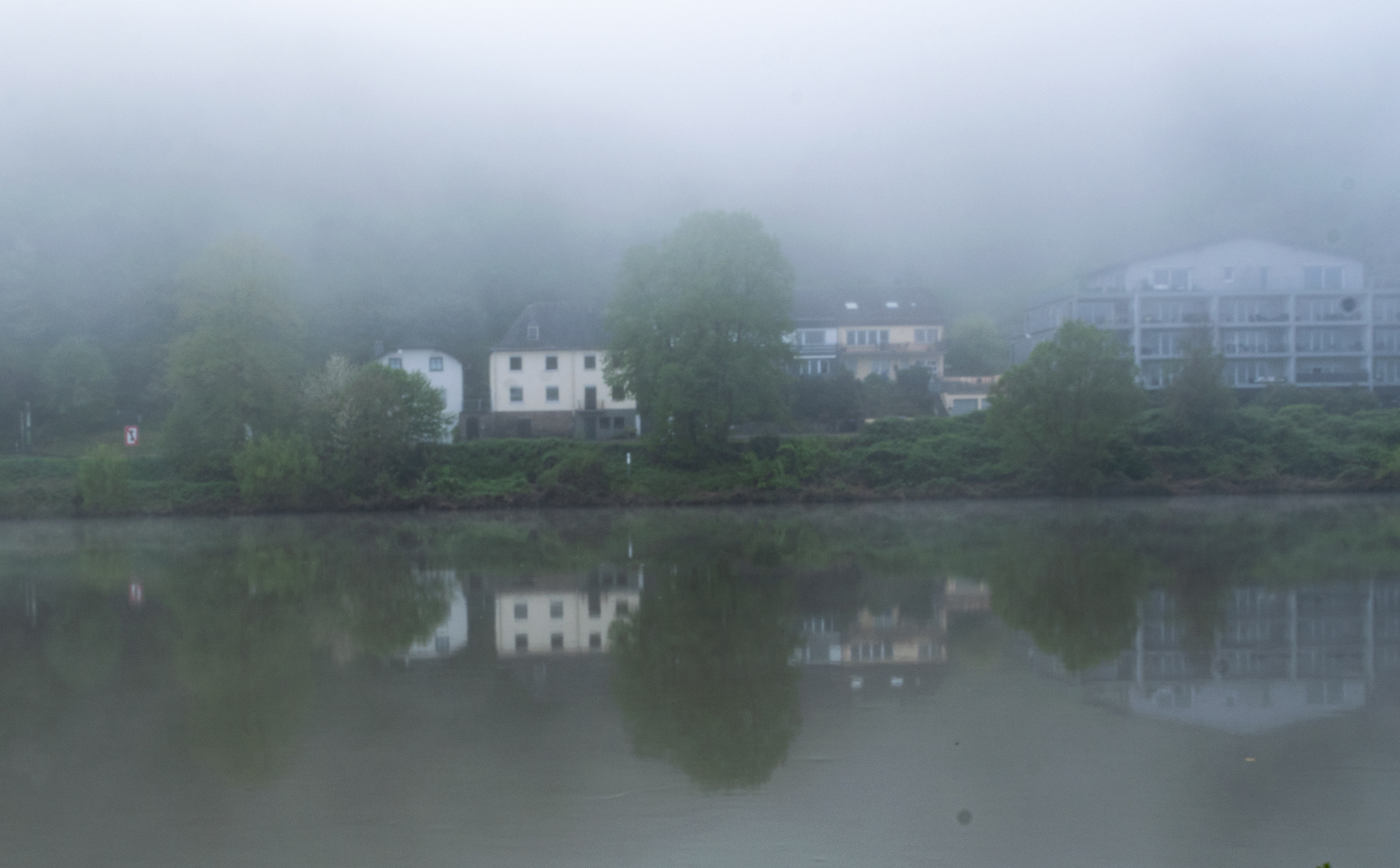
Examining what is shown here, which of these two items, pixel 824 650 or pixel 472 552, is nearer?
pixel 824 650

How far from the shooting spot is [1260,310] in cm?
6712

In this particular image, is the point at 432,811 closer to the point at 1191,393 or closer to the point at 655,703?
the point at 655,703

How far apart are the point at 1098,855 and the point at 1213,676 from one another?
5.31 meters

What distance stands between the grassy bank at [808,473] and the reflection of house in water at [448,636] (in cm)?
2666

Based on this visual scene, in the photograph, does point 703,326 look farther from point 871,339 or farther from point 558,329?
point 871,339

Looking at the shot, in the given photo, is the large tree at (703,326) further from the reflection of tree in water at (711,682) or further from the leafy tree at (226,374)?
the reflection of tree in water at (711,682)

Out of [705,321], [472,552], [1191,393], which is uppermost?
[705,321]

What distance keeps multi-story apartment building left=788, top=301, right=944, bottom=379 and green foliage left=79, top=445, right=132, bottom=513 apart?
130 ft

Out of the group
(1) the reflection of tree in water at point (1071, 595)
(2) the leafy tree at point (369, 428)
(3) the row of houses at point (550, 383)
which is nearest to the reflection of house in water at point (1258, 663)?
(1) the reflection of tree in water at point (1071, 595)

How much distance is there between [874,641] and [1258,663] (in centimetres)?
427

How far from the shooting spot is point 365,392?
149 feet

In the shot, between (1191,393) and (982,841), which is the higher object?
(1191,393)

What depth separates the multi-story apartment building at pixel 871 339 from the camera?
68.8 meters

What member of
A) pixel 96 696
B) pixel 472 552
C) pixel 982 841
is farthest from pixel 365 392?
pixel 982 841
